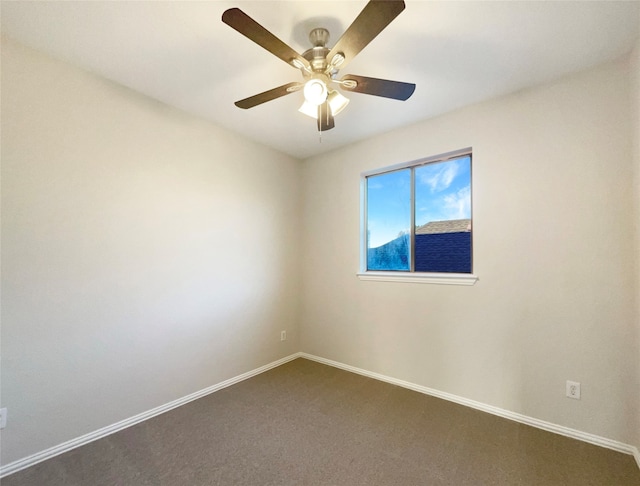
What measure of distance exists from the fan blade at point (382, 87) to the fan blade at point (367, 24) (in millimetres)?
149

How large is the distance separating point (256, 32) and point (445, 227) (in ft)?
7.33

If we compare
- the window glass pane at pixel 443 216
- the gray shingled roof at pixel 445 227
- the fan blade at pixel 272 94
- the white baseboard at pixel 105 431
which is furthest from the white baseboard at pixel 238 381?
the fan blade at pixel 272 94

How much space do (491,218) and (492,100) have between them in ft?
3.25

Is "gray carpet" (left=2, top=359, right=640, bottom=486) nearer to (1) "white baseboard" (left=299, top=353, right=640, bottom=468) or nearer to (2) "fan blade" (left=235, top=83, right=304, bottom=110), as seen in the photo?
(1) "white baseboard" (left=299, top=353, right=640, bottom=468)

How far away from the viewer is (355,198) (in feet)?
10.5

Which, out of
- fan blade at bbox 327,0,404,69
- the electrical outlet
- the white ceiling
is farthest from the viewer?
the electrical outlet

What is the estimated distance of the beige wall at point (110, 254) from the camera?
174cm

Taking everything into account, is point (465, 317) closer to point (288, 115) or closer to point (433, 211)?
point (433, 211)

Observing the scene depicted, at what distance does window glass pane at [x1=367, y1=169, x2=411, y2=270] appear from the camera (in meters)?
2.97

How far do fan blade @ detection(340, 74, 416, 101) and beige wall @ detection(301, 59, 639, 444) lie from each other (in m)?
1.14

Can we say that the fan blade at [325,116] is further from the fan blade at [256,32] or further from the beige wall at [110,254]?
the beige wall at [110,254]

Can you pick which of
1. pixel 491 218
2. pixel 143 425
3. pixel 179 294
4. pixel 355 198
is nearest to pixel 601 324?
pixel 491 218

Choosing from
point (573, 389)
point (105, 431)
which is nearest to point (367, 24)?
point (573, 389)

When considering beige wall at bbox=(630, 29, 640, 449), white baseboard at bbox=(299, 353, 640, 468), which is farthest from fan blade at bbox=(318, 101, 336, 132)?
white baseboard at bbox=(299, 353, 640, 468)
